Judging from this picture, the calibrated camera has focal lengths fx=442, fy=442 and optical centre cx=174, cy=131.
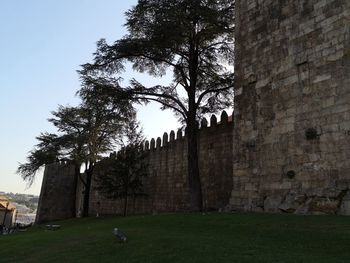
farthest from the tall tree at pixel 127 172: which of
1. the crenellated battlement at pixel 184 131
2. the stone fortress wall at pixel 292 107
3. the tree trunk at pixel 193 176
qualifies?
the stone fortress wall at pixel 292 107

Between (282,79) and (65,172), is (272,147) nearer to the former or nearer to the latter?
(282,79)

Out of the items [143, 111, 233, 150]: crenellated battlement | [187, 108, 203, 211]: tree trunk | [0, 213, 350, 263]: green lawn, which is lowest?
[0, 213, 350, 263]: green lawn

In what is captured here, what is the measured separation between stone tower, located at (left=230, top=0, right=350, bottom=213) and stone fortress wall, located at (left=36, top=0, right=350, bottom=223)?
0.02 metres

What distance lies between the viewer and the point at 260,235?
24.3ft

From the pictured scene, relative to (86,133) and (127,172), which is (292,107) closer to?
(127,172)

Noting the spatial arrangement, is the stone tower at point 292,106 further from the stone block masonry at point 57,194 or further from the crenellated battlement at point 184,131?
the stone block masonry at point 57,194

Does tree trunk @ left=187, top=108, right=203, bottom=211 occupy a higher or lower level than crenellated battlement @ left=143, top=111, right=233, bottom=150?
lower

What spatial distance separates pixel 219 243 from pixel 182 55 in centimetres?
1033

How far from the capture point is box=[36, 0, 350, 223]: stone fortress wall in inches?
369

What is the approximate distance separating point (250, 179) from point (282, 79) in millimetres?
2739

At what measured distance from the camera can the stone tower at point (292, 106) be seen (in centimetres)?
938

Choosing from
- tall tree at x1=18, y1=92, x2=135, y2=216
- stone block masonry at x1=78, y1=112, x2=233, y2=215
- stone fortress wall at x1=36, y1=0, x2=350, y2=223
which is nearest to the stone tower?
stone fortress wall at x1=36, y1=0, x2=350, y2=223

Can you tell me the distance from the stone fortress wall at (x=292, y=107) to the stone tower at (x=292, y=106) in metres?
0.02

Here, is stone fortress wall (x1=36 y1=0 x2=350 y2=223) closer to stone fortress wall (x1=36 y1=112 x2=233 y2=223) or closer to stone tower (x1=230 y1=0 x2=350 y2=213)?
stone tower (x1=230 y1=0 x2=350 y2=213)
